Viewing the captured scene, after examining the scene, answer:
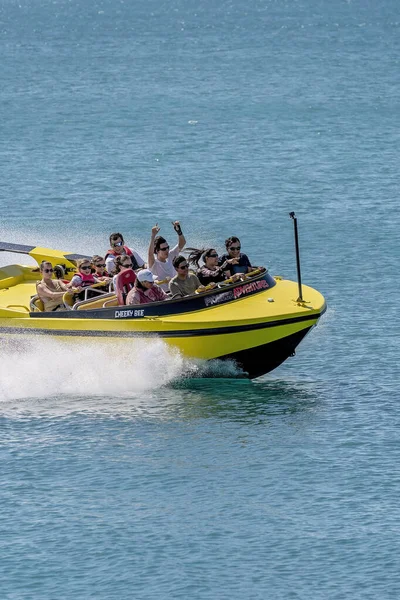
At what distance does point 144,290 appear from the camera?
Answer: 23.0 m

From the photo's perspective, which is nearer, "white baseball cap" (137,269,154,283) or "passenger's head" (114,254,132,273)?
"white baseball cap" (137,269,154,283)

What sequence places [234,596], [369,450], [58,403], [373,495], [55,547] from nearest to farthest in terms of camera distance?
[234,596], [55,547], [373,495], [369,450], [58,403]

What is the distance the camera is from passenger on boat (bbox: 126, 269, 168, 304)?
74.9 ft

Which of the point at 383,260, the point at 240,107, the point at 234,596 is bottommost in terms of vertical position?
the point at 234,596

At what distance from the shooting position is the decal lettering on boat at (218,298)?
22.9 m

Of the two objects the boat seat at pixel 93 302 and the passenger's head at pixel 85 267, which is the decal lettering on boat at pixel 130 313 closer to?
the boat seat at pixel 93 302

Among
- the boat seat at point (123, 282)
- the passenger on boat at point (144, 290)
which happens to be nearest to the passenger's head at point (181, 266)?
the passenger on boat at point (144, 290)

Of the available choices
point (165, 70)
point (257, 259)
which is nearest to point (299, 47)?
point (165, 70)

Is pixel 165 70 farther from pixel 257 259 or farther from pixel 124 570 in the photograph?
pixel 124 570

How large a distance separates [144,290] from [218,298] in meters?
1.29

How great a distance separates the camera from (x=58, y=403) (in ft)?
Result: 76.5

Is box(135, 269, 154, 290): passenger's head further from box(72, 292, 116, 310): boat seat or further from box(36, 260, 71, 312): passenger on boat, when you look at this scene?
box(36, 260, 71, 312): passenger on boat

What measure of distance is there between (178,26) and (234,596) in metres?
121

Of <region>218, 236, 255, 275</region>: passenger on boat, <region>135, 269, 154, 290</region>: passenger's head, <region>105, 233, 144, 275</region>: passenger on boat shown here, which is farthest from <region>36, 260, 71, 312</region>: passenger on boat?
<region>218, 236, 255, 275</region>: passenger on boat
